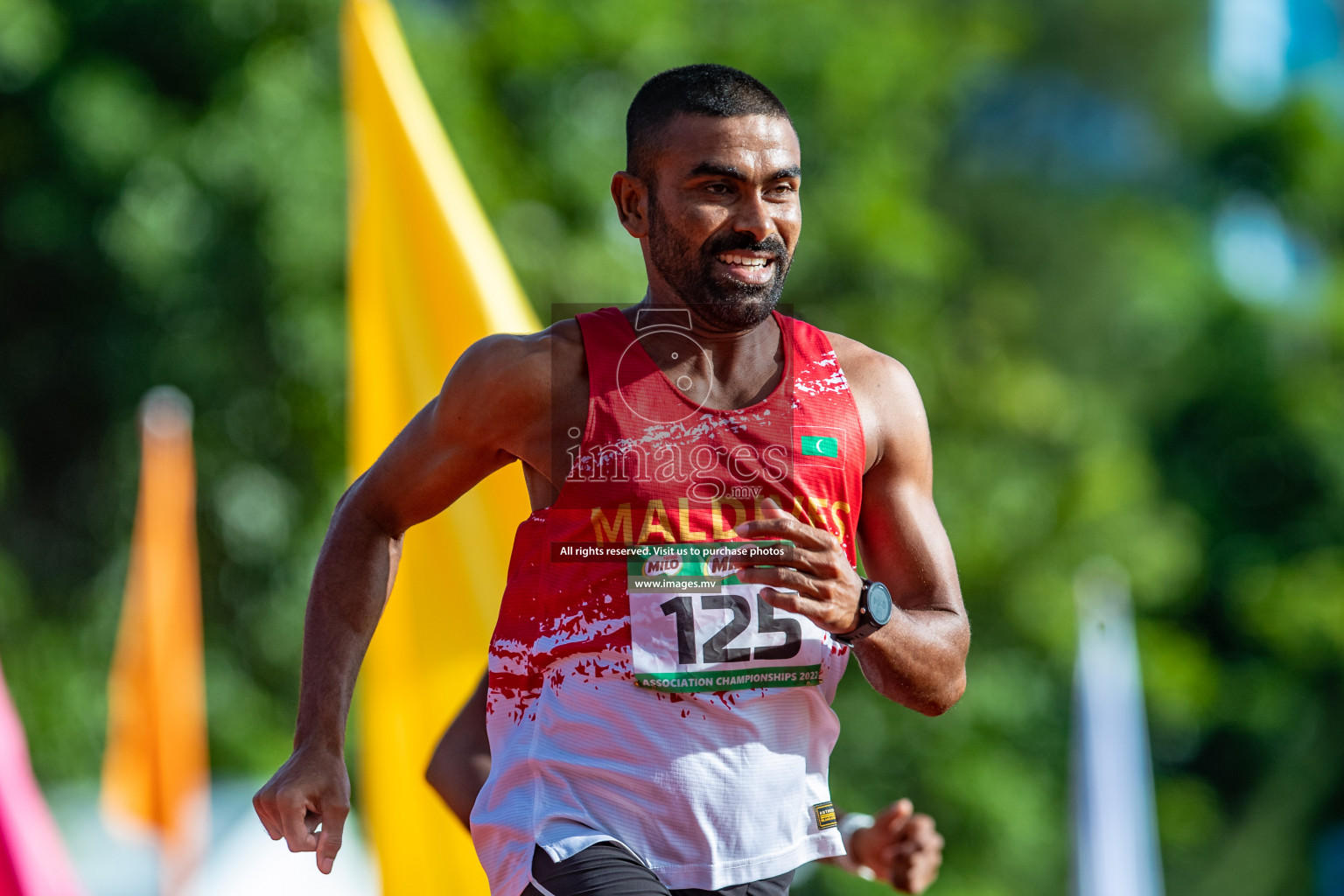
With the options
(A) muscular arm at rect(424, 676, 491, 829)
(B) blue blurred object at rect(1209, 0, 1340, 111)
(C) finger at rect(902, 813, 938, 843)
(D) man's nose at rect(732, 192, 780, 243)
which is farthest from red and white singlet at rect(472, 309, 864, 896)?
(B) blue blurred object at rect(1209, 0, 1340, 111)

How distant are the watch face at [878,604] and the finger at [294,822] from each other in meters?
0.84

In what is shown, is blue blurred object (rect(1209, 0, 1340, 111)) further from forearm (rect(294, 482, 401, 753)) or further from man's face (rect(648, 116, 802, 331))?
forearm (rect(294, 482, 401, 753))

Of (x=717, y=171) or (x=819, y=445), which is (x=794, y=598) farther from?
(x=717, y=171)

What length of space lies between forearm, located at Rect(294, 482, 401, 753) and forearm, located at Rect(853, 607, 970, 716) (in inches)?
28.8

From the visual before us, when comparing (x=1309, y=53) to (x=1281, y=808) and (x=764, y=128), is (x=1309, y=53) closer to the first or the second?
(x=1281, y=808)

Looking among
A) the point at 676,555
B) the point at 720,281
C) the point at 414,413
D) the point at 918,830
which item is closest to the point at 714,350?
the point at 720,281

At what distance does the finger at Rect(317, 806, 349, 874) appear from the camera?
7.10ft

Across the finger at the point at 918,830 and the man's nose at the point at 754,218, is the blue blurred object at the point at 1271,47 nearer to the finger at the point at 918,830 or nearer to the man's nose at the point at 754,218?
the finger at the point at 918,830

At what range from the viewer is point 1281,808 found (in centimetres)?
1631

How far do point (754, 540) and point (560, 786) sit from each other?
438 millimetres

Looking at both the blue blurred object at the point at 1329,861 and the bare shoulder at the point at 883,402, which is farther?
the blue blurred object at the point at 1329,861

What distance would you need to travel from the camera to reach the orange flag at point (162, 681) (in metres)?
6.02

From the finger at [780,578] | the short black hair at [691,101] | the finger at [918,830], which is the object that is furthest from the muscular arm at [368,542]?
the finger at [918,830]

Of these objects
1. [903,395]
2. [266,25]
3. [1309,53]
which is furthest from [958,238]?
[903,395]
